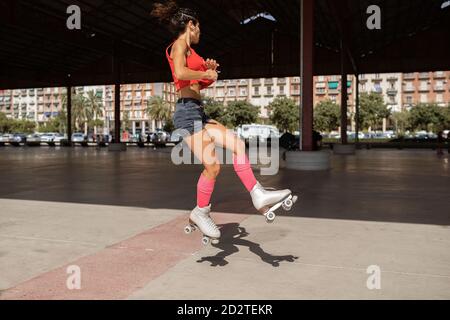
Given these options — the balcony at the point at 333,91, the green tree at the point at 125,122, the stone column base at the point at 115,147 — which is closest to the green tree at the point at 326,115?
the balcony at the point at 333,91

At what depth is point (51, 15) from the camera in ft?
66.2

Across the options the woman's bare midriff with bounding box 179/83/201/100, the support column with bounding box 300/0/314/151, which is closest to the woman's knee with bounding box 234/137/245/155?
the woman's bare midriff with bounding box 179/83/201/100

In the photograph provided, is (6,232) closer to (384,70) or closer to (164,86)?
(384,70)

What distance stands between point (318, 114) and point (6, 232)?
2663 inches

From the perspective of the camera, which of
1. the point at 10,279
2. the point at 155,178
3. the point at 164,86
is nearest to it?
the point at 10,279

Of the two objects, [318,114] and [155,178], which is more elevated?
[318,114]

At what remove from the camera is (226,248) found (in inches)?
154

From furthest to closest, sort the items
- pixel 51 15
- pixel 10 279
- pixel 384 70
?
pixel 384 70
pixel 51 15
pixel 10 279

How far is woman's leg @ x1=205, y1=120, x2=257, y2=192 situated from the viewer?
3314 millimetres

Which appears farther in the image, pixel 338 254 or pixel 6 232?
pixel 6 232

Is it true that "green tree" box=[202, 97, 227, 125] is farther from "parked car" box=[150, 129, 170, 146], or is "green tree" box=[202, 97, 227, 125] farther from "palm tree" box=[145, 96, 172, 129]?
"palm tree" box=[145, 96, 172, 129]

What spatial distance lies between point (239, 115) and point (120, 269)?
65.2 metres

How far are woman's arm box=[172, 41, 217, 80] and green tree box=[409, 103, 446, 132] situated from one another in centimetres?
6957
